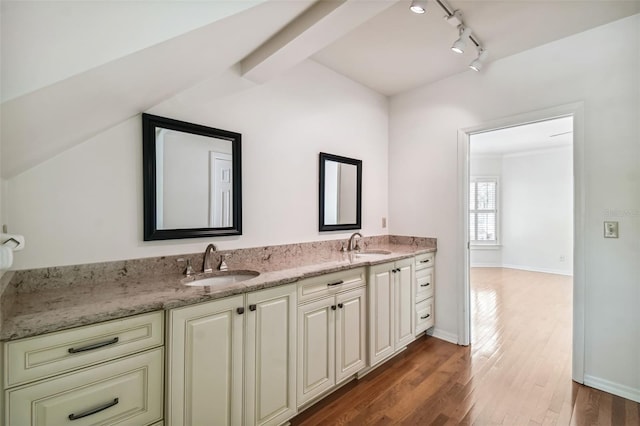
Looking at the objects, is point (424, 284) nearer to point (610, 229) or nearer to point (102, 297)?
point (610, 229)

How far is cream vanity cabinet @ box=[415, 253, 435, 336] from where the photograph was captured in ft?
9.32

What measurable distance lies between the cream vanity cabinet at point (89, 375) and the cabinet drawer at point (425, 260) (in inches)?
89.9

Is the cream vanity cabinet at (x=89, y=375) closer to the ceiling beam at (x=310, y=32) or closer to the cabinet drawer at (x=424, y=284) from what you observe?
the ceiling beam at (x=310, y=32)

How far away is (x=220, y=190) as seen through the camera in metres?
2.04

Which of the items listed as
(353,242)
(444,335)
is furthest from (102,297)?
(444,335)

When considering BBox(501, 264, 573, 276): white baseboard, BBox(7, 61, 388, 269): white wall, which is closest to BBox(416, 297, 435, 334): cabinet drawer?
BBox(7, 61, 388, 269): white wall

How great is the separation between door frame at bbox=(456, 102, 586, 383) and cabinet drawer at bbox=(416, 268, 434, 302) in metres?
0.26

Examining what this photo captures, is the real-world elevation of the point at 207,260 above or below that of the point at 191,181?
below

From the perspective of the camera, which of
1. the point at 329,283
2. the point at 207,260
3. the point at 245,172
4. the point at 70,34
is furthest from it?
the point at 245,172

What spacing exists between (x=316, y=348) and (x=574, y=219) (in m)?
2.25

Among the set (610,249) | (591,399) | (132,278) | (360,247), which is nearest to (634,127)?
(610,249)

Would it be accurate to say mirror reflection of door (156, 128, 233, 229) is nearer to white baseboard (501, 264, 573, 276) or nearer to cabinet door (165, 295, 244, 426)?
cabinet door (165, 295, 244, 426)

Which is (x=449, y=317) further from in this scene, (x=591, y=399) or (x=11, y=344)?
(x=11, y=344)

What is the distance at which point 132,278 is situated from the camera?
1.64 meters
